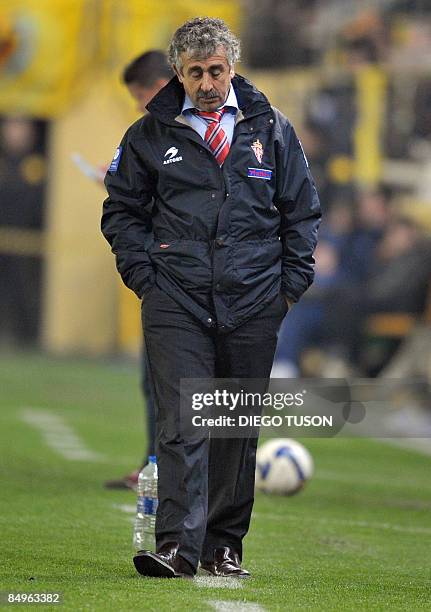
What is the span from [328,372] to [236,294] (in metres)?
12.2

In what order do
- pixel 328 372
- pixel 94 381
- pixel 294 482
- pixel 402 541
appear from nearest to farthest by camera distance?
pixel 402 541 → pixel 294 482 → pixel 328 372 → pixel 94 381

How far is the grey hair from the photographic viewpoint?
20.8 ft

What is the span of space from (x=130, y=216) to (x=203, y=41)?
0.79 metres

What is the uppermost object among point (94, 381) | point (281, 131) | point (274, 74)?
point (274, 74)

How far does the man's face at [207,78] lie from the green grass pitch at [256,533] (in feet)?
6.34

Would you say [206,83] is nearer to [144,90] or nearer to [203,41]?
[203,41]

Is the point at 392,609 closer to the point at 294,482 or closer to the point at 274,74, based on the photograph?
the point at 294,482

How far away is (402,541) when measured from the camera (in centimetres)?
834

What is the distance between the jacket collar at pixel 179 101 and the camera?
648 cm

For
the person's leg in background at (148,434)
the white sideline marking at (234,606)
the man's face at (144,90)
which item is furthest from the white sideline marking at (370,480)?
the white sideline marking at (234,606)

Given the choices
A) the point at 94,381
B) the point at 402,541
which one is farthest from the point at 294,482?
the point at 94,381

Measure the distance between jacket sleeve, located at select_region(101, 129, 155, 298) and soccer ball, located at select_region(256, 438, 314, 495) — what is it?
3.89m

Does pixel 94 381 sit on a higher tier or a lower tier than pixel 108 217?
lower

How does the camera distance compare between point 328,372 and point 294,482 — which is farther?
point 328,372
